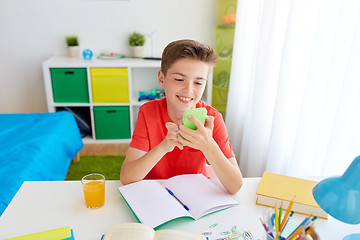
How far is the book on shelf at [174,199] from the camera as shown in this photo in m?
0.89

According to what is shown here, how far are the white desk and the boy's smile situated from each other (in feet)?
1.28

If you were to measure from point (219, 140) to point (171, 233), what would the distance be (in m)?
0.53

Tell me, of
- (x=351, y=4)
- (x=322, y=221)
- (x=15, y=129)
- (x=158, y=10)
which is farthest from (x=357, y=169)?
(x=158, y=10)

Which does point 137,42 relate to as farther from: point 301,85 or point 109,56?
point 301,85

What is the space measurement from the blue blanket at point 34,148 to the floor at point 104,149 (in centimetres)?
38

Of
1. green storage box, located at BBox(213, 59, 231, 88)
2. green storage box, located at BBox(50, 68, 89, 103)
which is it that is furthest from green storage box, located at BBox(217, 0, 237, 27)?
green storage box, located at BBox(50, 68, 89, 103)

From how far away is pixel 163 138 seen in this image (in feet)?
4.17

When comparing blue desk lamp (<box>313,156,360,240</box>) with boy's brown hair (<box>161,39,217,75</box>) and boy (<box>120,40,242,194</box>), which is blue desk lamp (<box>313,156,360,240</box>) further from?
boy's brown hair (<box>161,39,217,75</box>)

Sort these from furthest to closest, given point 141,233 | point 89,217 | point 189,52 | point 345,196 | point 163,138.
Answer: point 163,138 < point 189,52 < point 89,217 < point 141,233 < point 345,196

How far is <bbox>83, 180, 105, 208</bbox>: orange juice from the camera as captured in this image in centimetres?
94

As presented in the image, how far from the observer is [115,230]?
31.1 inches

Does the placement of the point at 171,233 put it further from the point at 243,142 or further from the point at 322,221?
the point at 243,142

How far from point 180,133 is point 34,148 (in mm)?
1191

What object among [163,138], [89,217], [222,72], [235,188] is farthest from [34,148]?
[222,72]
